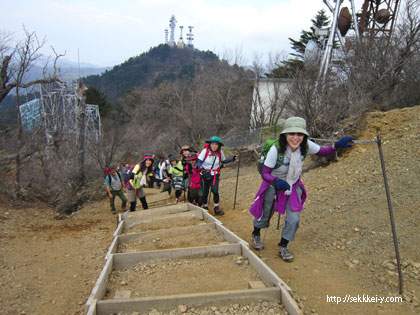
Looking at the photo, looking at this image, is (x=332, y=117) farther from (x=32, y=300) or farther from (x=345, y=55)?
(x=32, y=300)

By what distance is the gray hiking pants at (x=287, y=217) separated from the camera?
4.41 meters

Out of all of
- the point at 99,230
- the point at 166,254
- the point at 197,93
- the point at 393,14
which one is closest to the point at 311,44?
the point at 393,14

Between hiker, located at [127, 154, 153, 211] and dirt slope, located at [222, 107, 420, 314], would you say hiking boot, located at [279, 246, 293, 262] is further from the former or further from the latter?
hiker, located at [127, 154, 153, 211]

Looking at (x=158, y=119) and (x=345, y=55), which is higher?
(x=345, y=55)

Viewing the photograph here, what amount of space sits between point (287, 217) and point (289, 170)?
2.33 ft

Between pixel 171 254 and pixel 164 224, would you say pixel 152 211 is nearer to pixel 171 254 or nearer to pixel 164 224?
pixel 164 224

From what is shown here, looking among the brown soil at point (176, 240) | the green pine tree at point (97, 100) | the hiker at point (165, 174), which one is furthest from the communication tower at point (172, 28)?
the brown soil at point (176, 240)

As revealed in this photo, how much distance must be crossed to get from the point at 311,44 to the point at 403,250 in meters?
21.0

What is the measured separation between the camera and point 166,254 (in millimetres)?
4387

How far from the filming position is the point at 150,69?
79.7 metres

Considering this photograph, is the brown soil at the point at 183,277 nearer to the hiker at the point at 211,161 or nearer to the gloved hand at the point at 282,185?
the gloved hand at the point at 282,185

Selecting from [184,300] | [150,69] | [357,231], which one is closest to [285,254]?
[357,231]

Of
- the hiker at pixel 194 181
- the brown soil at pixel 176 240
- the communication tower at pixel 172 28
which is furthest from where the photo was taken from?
the communication tower at pixel 172 28

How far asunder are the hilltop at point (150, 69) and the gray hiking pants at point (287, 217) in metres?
65.5
